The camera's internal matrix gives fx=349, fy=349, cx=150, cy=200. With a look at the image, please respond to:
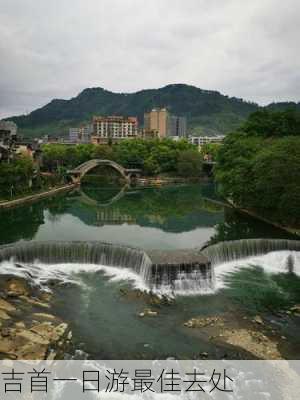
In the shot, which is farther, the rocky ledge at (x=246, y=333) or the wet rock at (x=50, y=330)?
the wet rock at (x=50, y=330)

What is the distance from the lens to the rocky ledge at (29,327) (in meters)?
8.51

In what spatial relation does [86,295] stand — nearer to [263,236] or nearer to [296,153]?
[263,236]

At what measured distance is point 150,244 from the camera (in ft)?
62.1

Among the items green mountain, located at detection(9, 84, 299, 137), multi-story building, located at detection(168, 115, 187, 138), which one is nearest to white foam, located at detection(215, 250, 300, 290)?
multi-story building, located at detection(168, 115, 187, 138)

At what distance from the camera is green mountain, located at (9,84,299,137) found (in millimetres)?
139625

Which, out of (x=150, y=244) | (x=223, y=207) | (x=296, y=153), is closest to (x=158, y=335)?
(x=150, y=244)

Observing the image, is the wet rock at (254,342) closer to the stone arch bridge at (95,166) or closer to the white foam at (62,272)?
the white foam at (62,272)

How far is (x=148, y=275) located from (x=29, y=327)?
4.63m

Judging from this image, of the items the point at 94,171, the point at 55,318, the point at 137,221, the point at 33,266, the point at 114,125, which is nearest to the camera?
the point at 55,318

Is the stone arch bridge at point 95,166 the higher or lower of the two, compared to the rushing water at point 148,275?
higher

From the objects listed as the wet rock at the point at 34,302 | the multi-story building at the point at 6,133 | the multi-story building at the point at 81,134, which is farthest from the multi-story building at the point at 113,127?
the wet rock at the point at 34,302

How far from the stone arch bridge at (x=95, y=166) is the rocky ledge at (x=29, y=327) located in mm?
34337

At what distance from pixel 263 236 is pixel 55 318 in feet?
43.3

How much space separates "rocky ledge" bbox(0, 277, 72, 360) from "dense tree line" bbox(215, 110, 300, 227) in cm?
1330
